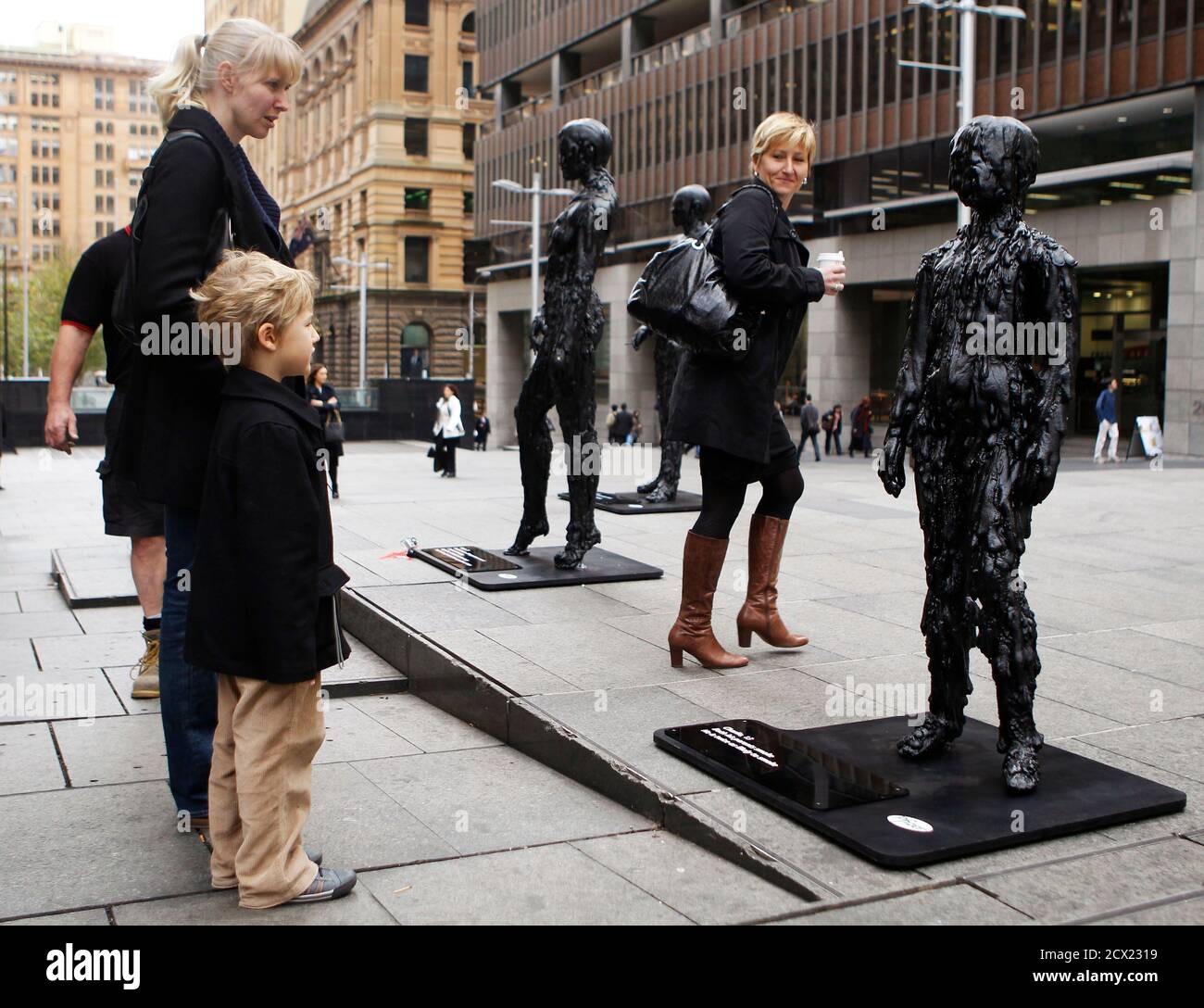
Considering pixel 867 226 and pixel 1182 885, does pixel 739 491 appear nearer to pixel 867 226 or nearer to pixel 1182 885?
pixel 1182 885

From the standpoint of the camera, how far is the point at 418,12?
7931 cm

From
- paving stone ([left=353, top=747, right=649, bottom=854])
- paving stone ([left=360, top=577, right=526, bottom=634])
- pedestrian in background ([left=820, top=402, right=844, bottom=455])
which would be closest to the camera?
paving stone ([left=353, top=747, right=649, bottom=854])

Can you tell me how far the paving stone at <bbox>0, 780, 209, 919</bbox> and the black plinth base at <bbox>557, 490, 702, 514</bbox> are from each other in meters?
7.44

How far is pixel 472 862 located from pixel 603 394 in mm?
48064

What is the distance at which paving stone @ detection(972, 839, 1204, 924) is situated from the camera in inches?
131

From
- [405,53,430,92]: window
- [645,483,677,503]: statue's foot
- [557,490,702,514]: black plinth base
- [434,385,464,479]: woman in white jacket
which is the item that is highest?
[405,53,430,92]: window

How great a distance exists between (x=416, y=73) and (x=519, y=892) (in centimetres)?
8148

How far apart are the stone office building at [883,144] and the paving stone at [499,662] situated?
24.0 m

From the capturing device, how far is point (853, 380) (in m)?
39.9

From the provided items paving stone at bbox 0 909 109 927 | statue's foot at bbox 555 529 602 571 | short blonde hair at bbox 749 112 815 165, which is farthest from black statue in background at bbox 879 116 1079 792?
statue's foot at bbox 555 529 602 571

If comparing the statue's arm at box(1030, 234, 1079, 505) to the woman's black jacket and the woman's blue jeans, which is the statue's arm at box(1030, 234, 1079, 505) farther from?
the woman's blue jeans

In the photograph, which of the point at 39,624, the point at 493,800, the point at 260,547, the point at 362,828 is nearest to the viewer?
the point at 260,547

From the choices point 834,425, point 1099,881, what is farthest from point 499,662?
point 834,425

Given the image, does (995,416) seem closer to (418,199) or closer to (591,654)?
(591,654)
